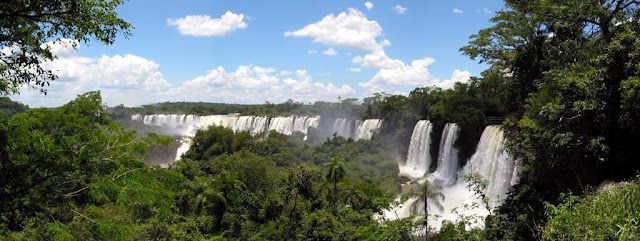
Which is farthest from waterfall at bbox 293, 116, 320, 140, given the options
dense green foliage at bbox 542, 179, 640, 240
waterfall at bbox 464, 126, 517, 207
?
dense green foliage at bbox 542, 179, 640, 240

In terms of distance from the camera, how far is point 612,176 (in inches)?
492

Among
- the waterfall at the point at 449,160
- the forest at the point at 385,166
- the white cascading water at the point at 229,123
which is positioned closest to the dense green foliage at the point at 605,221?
the forest at the point at 385,166

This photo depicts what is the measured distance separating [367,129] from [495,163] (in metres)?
28.1

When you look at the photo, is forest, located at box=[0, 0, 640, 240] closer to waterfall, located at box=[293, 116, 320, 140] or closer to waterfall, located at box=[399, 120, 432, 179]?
waterfall, located at box=[399, 120, 432, 179]

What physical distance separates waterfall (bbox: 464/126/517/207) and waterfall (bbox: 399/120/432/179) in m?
10.0

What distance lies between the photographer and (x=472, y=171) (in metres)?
24.6

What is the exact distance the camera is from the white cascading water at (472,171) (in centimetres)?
1972

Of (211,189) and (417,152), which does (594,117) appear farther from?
(417,152)

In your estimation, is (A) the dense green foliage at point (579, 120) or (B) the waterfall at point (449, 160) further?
(B) the waterfall at point (449, 160)

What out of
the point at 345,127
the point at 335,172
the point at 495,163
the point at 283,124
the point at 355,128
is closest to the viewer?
the point at 495,163

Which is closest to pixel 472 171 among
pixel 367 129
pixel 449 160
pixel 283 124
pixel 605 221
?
pixel 449 160

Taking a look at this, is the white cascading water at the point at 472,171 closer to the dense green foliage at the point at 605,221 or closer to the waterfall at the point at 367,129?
the dense green foliage at the point at 605,221

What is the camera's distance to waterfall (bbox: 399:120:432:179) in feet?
112

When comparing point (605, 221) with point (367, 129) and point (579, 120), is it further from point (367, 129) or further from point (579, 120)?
point (367, 129)
